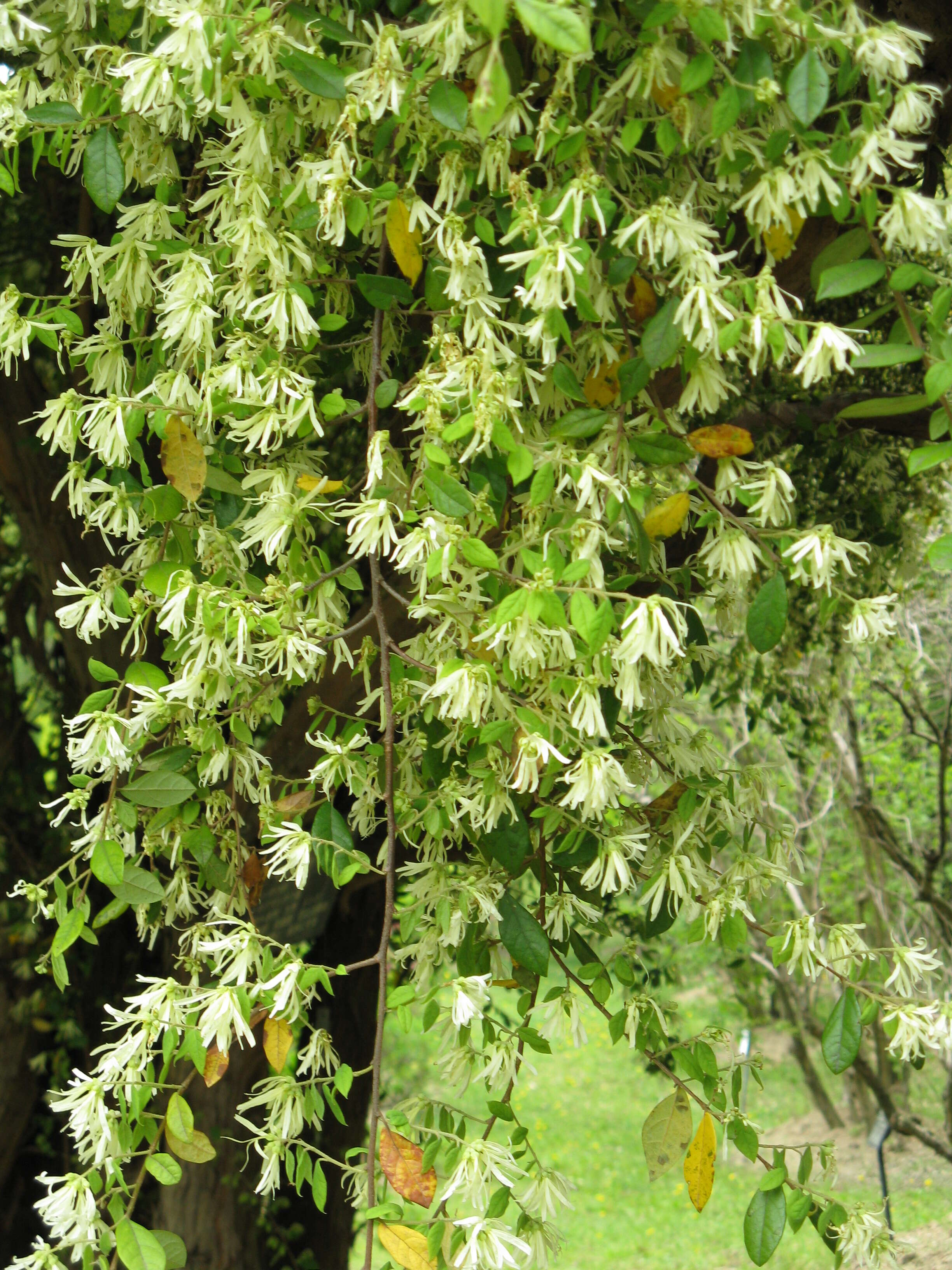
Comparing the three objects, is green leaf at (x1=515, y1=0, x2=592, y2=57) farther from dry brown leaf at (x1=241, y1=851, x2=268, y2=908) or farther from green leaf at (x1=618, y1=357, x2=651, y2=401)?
dry brown leaf at (x1=241, y1=851, x2=268, y2=908)

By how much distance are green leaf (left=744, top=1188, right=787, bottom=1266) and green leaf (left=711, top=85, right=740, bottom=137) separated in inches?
40.5

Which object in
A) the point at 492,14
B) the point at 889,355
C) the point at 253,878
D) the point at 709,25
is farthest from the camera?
the point at 253,878

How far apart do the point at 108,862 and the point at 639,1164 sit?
6222 millimetres

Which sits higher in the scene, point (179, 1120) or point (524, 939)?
point (524, 939)

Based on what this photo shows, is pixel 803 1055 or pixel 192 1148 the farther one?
pixel 803 1055

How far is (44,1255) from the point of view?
1083mm

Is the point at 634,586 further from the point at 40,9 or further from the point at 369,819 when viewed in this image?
the point at 40,9

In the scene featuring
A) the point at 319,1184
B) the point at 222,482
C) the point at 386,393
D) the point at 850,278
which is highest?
the point at 850,278

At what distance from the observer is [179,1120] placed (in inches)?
45.5

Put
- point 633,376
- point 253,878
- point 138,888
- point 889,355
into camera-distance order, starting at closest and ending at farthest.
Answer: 1. point 889,355
2. point 633,376
3. point 138,888
4. point 253,878

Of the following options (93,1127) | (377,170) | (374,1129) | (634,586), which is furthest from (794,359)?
(93,1127)

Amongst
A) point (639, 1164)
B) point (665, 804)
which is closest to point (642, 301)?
point (665, 804)

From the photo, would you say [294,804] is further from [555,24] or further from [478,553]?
[555,24]

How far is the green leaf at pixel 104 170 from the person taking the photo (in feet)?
4.10
